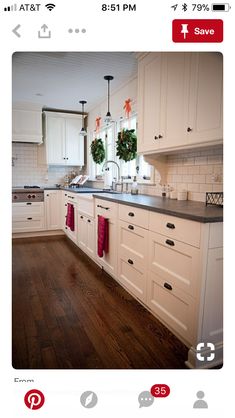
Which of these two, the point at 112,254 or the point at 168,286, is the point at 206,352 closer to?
the point at 168,286

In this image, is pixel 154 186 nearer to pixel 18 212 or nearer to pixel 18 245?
pixel 18 245

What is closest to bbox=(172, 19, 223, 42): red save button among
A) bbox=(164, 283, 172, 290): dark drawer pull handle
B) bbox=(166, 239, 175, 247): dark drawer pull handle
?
bbox=(166, 239, 175, 247): dark drawer pull handle

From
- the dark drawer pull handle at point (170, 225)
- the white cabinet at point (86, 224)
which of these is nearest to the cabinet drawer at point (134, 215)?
the dark drawer pull handle at point (170, 225)

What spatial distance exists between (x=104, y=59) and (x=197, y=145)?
1484mm

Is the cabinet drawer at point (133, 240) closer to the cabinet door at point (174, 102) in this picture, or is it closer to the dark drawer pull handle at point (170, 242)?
the dark drawer pull handle at point (170, 242)

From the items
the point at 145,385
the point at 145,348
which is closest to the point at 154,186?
the point at 145,348

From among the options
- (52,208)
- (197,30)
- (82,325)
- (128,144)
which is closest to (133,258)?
(82,325)

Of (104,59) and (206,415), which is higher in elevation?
(104,59)

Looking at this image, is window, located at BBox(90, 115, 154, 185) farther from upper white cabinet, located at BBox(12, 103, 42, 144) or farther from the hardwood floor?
the hardwood floor

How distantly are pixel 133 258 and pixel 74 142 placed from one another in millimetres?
3194

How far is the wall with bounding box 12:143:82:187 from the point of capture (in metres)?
4.27

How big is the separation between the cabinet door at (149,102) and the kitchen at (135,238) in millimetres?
15

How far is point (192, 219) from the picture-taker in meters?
1.19

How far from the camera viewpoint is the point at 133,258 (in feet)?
6.15
